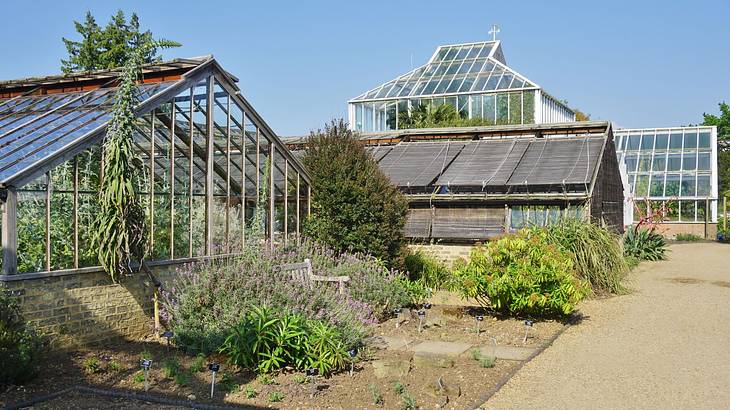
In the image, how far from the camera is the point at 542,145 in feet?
63.3

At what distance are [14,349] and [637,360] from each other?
719 cm

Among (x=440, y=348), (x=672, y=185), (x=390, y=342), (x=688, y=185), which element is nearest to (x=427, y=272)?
(x=390, y=342)

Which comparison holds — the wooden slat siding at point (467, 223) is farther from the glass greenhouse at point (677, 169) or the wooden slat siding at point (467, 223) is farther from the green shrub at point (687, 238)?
the green shrub at point (687, 238)

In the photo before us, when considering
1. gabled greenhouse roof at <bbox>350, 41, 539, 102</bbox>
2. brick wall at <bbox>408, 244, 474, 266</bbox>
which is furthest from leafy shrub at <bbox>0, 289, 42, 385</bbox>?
gabled greenhouse roof at <bbox>350, 41, 539, 102</bbox>

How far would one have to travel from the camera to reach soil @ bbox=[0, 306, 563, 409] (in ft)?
21.9

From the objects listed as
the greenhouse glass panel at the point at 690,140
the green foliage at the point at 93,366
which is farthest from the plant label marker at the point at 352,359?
the greenhouse glass panel at the point at 690,140

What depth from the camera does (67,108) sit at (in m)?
11.0

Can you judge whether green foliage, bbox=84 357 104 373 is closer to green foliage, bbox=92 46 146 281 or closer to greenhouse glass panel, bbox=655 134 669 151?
green foliage, bbox=92 46 146 281

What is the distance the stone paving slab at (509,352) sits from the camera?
8.78 metres

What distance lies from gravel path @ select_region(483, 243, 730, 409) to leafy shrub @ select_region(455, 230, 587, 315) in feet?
2.01

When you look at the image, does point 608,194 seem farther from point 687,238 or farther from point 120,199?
point 687,238

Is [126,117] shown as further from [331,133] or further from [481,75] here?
[481,75]

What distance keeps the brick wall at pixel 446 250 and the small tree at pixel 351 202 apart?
12.4 feet

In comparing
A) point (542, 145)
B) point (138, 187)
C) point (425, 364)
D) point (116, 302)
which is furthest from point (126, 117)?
point (542, 145)
